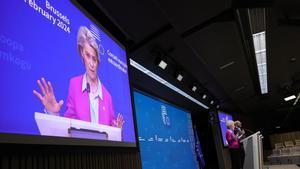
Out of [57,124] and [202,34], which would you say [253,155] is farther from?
[202,34]

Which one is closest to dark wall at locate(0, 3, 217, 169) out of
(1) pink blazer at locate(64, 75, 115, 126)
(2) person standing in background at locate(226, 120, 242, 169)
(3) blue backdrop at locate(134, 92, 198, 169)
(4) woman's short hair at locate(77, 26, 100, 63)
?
(1) pink blazer at locate(64, 75, 115, 126)

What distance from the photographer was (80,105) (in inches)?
81.8

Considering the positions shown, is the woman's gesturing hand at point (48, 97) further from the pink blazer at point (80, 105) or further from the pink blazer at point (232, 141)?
the pink blazer at point (232, 141)

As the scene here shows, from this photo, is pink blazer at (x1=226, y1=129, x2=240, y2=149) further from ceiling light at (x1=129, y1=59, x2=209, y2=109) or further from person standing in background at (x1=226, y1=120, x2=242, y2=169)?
ceiling light at (x1=129, y1=59, x2=209, y2=109)

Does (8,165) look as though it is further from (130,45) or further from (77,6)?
(130,45)

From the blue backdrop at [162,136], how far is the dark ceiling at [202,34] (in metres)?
0.70

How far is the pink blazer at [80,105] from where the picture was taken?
1.97m

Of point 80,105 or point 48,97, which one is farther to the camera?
point 80,105

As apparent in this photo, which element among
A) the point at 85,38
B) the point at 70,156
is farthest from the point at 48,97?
the point at 85,38

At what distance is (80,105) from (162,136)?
435 centimetres

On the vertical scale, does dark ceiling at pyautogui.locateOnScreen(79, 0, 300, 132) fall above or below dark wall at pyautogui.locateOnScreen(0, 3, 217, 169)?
above

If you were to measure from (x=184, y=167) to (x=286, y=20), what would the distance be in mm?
4318

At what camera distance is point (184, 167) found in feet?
24.7

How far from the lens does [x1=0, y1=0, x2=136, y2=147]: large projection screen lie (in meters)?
1.51
